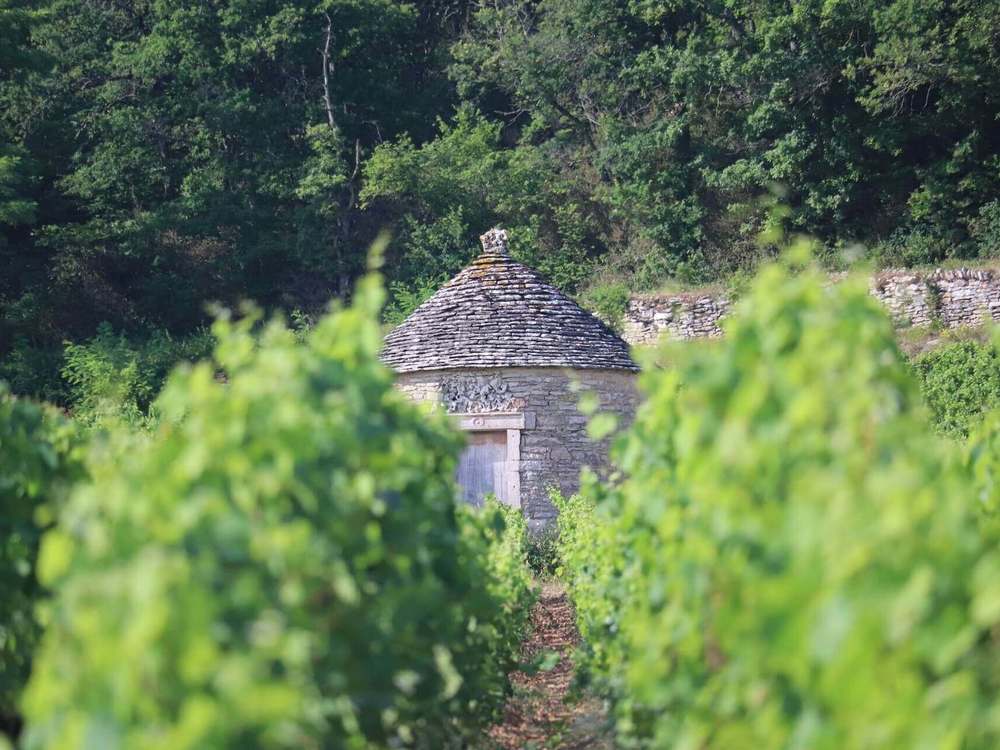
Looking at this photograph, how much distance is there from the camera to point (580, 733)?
596 cm

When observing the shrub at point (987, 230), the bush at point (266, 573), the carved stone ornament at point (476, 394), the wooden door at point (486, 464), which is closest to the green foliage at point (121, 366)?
the carved stone ornament at point (476, 394)

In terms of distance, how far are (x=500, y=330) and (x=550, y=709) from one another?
7215 mm

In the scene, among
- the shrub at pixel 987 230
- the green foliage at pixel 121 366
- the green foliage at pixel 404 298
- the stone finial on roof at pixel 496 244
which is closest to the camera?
the stone finial on roof at pixel 496 244

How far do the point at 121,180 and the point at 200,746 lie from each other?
91.3ft

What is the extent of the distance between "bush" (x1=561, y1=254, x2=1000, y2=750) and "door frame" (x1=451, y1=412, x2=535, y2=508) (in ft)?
32.2

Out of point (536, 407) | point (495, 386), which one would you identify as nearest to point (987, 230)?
point (536, 407)

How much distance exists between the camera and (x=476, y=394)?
1390 cm

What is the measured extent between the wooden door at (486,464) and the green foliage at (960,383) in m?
7.34

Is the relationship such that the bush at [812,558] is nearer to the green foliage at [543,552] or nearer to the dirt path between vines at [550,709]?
the dirt path between vines at [550,709]

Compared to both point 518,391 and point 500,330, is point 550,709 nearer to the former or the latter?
point 518,391

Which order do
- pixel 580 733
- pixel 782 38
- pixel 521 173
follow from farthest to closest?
pixel 521 173 < pixel 782 38 < pixel 580 733

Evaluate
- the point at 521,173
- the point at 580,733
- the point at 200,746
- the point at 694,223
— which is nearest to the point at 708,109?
the point at 694,223

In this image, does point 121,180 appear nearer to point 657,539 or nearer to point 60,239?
point 60,239

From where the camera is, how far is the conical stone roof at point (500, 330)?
13.8 metres
